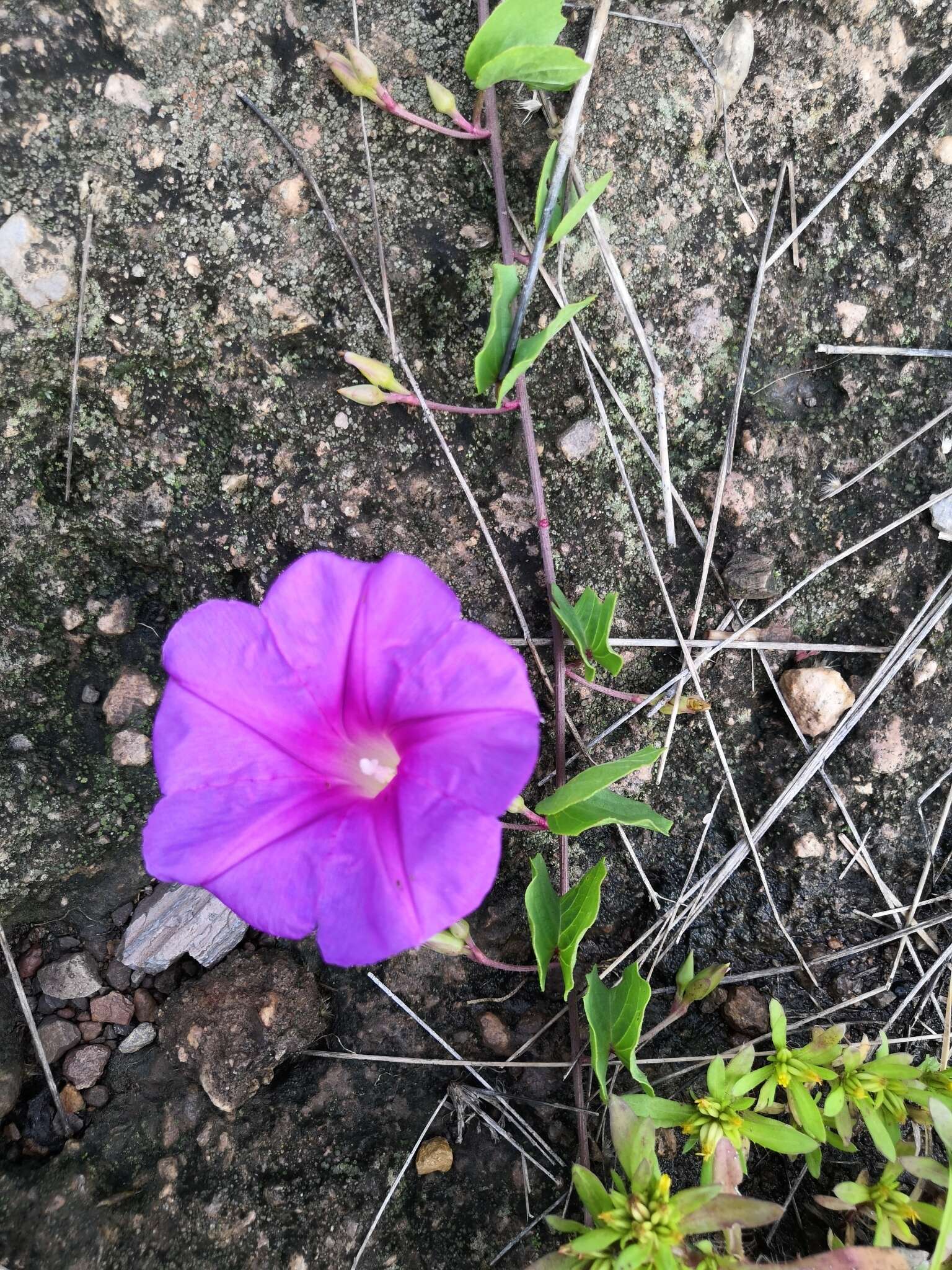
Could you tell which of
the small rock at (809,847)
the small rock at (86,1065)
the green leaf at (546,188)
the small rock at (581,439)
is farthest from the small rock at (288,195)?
the small rock at (86,1065)

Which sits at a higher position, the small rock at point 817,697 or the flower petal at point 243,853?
the flower petal at point 243,853

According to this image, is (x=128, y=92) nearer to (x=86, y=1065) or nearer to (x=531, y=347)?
(x=531, y=347)

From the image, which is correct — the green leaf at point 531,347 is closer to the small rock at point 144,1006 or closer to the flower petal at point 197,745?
the flower petal at point 197,745

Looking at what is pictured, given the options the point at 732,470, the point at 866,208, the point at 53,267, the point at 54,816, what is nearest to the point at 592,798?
the point at 732,470

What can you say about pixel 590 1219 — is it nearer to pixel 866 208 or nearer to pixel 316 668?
pixel 316 668

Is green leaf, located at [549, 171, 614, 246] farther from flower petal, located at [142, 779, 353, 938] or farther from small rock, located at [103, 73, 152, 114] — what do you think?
flower petal, located at [142, 779, 353, 938]

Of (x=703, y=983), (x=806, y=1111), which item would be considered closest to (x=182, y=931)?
(x=703, y=983)
